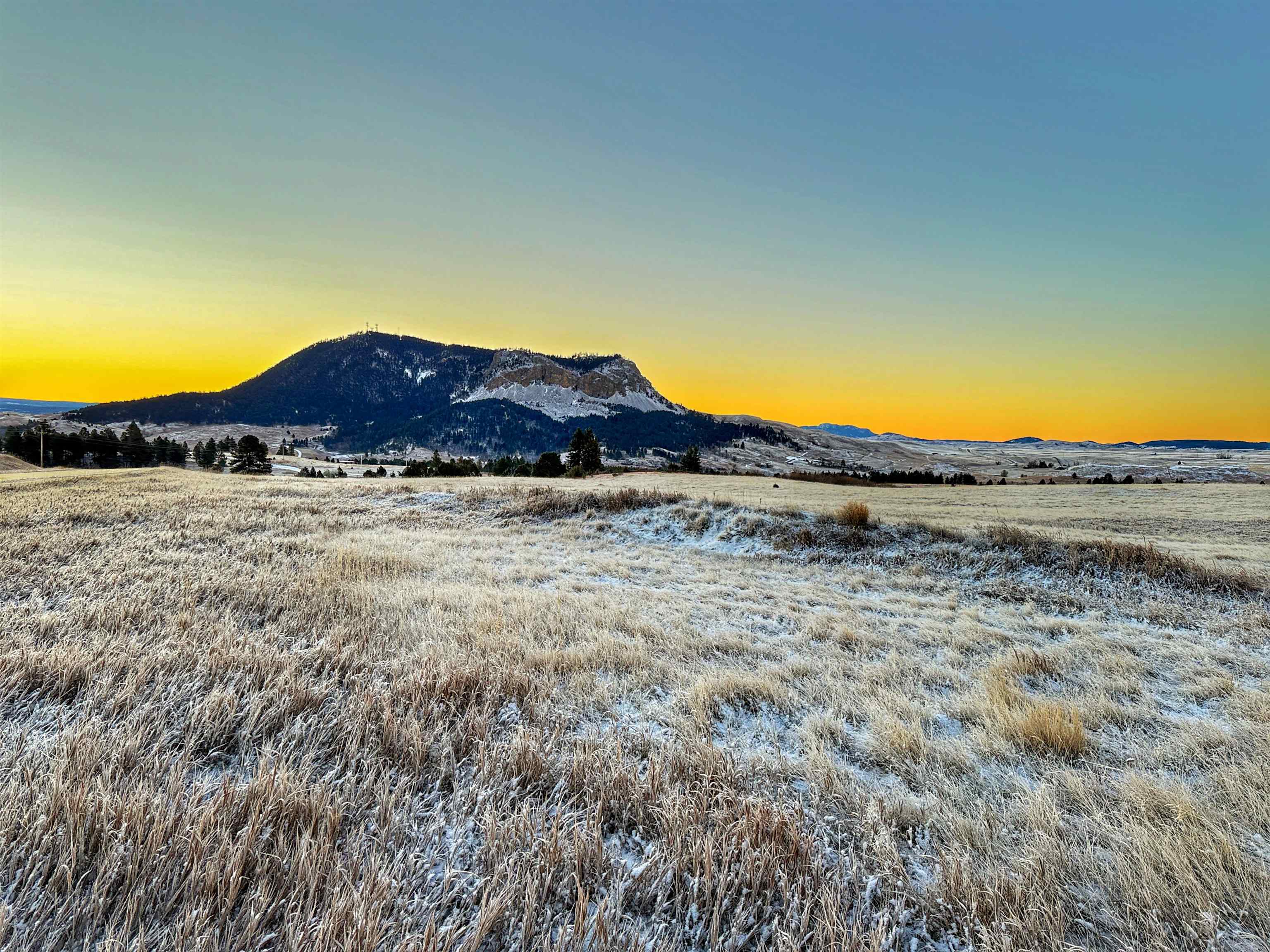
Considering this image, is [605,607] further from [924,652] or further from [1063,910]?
[1063,910]

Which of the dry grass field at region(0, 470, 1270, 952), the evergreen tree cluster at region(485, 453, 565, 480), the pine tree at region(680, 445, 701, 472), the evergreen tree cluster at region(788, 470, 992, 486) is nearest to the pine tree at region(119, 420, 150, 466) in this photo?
the evergreen tree cluster at region(485, 453, 565, 480)

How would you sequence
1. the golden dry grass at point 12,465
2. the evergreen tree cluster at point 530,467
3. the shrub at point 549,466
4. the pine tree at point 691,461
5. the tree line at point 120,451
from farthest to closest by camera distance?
the tree line at point 120,451
the pine tree at point 691,461
the evergreen tree cluster at point 530,467
the shrub at point 549,466
the golden dry grass at point 12,465

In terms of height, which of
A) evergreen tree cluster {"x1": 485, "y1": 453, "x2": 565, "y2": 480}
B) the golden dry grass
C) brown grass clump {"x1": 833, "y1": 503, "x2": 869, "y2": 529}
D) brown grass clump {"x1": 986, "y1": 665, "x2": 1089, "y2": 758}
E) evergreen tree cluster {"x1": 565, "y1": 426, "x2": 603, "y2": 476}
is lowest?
the golden dry grass

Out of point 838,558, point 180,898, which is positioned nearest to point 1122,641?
point 838,558

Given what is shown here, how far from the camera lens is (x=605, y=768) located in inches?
114

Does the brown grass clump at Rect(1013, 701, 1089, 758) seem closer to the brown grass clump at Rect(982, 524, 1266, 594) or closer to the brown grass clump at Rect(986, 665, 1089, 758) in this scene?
the brown grass clump at Rect(986, 665, 1089, 758)

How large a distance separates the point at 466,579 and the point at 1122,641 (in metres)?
9.93

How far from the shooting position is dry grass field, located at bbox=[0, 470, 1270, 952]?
191cm

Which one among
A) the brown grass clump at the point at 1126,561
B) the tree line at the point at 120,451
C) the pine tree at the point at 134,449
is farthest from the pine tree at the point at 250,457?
the brown grass clump at the point at 1126,561

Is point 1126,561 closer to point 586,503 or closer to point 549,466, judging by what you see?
point 586,503

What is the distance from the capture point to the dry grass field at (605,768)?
1.91 meters

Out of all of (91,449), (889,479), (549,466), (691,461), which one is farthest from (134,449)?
(889,479)

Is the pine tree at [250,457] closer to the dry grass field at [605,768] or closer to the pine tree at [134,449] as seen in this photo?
the pine tree at [134,449]

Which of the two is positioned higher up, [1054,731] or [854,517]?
[854,517]
